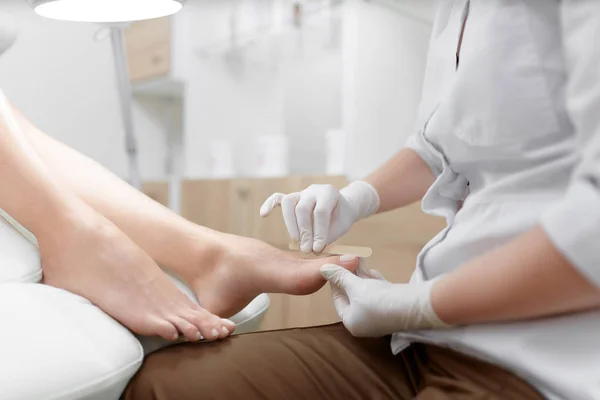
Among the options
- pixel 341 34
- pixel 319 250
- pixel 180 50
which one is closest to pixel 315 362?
pixel 319 250

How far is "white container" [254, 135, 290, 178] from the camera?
203 centimetres

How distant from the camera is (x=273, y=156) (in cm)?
204

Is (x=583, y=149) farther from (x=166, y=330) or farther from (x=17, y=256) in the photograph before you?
(x=17, y=256)

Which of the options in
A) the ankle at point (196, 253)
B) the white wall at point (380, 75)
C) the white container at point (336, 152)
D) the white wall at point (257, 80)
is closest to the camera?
the ankle at point (196, 253)

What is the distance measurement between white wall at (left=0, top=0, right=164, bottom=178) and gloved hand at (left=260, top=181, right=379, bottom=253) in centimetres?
173

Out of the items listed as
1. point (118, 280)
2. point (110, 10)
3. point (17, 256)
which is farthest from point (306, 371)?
point (110, 10)

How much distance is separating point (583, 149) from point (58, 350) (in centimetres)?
56

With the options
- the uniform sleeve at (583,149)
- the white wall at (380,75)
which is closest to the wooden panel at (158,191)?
the white wall at (380,75)

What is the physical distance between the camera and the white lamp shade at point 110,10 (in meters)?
1.20

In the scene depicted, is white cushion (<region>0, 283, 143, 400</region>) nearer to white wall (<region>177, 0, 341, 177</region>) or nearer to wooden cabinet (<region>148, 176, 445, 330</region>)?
wooden cabinet (<region>148, 176, 445, 330</region>)

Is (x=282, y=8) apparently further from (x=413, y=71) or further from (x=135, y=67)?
(x=135, y=67)

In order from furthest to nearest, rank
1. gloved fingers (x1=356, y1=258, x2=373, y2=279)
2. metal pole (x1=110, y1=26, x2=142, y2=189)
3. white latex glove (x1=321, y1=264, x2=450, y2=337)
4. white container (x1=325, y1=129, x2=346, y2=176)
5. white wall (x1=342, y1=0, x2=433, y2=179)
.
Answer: white container (x1=325, y1=129, x2=346, y2=176)
white wall (x1=342, y1=0, x2=433, y2=179)
metal pole (x1=110, y1=26, x2=142, y2=189)
gloved fingers (x1=356, y1=258, x2=373, y2=279)
white latex glove (x1=321, y1=264, x2=450, y2=337)

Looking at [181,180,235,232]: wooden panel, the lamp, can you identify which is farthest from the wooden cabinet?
the lamp

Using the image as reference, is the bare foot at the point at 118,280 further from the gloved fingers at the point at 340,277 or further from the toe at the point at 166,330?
the gloved fingers at the point at 340,277
